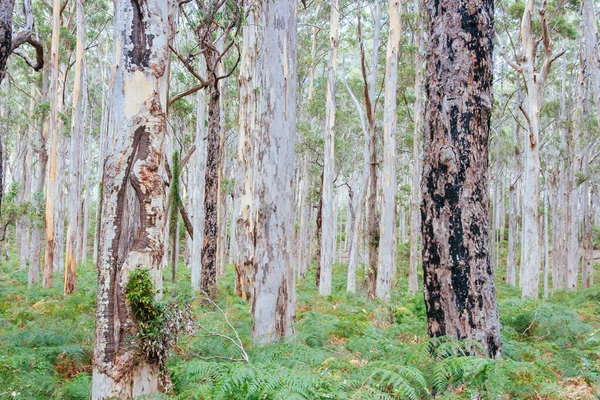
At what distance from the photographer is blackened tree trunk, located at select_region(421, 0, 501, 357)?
2.89 meters

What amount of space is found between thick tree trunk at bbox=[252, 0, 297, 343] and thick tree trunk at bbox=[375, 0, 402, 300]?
6327 millimetres

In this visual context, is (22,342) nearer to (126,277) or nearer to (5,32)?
(126,277)

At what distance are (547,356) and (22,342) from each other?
5.81m

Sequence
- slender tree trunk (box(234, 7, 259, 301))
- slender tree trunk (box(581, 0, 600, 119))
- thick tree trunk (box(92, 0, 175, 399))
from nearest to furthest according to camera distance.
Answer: thick tree trunk (box(92, 0, 175, 399))
slender tree trunk (box(581, 0, 600, 119))
slender tree trunk (box(234, 7, 259, 301))

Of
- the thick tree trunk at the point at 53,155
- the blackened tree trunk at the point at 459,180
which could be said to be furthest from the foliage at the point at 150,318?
the thick tree trunk at the point at 53,155

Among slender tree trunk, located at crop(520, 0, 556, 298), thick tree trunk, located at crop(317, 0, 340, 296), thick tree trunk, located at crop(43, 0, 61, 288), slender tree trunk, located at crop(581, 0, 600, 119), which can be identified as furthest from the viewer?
thick tree trunk, located at crop(317, 0, 340, 296)

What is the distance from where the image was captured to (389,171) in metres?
11.6

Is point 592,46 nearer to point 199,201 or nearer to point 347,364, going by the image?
Answer: point 347,364

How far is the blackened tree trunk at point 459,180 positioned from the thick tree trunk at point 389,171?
7.99 metres

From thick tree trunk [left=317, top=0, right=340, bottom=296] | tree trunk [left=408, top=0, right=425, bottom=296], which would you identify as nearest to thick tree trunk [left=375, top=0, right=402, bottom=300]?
thick tree trunk [left=317, top=0, right=340, bottom=296]

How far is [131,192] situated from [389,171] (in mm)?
9210

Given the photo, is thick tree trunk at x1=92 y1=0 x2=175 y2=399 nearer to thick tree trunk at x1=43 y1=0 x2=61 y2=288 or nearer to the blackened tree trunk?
the blackened tree trunk

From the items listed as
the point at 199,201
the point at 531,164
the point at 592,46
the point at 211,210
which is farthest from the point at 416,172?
the point at 211,210

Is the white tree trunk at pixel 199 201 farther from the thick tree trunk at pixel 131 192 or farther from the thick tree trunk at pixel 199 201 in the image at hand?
the thick tree trunk at pixel 131 192
